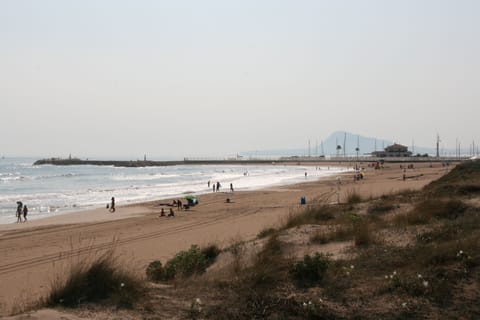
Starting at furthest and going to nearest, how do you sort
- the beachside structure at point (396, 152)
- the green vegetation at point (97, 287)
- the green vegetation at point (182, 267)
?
the beachside structure at point (396, 152) → the green vegetation at point (182, 267) → the green vegetation at point (97, 287)

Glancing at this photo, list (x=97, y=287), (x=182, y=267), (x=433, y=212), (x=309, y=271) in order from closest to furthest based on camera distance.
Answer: (x=97, y=287) → (x=309, y=271) → (x=182, y=267) → (x=433, y=212)

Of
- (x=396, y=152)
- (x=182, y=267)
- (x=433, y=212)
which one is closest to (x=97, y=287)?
(x=182, y=267)

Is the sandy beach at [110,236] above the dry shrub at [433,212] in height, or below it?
below

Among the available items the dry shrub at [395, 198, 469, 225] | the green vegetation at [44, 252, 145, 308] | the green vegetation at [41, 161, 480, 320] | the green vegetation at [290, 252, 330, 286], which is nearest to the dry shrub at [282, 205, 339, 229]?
the dry shrub at [395, 198, 469, 225]

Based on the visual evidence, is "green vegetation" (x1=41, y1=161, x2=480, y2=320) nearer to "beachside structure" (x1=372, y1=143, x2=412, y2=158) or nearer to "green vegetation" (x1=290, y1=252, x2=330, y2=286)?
"green vegetation" (x1=290, y1=252, x2=330, y2=286)

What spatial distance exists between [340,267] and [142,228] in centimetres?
1428

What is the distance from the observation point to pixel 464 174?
60.7 feet

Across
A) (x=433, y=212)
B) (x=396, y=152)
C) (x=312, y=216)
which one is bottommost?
(x=312, y=216)

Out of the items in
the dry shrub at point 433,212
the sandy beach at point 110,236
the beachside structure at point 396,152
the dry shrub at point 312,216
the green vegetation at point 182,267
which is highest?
the beachside structure at point 396,152

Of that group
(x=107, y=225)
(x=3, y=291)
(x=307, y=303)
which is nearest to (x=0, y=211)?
(x=107, y=225)

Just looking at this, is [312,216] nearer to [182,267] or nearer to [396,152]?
[182,267]

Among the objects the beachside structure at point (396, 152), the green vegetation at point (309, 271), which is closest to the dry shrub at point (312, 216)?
the green vegetation at point (309, 271)

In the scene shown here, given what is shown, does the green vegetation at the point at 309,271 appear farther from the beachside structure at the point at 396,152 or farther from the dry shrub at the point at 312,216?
the beachside structure at the point at 396,152

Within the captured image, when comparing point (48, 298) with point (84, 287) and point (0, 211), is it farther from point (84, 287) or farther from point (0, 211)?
point (0, 211)
